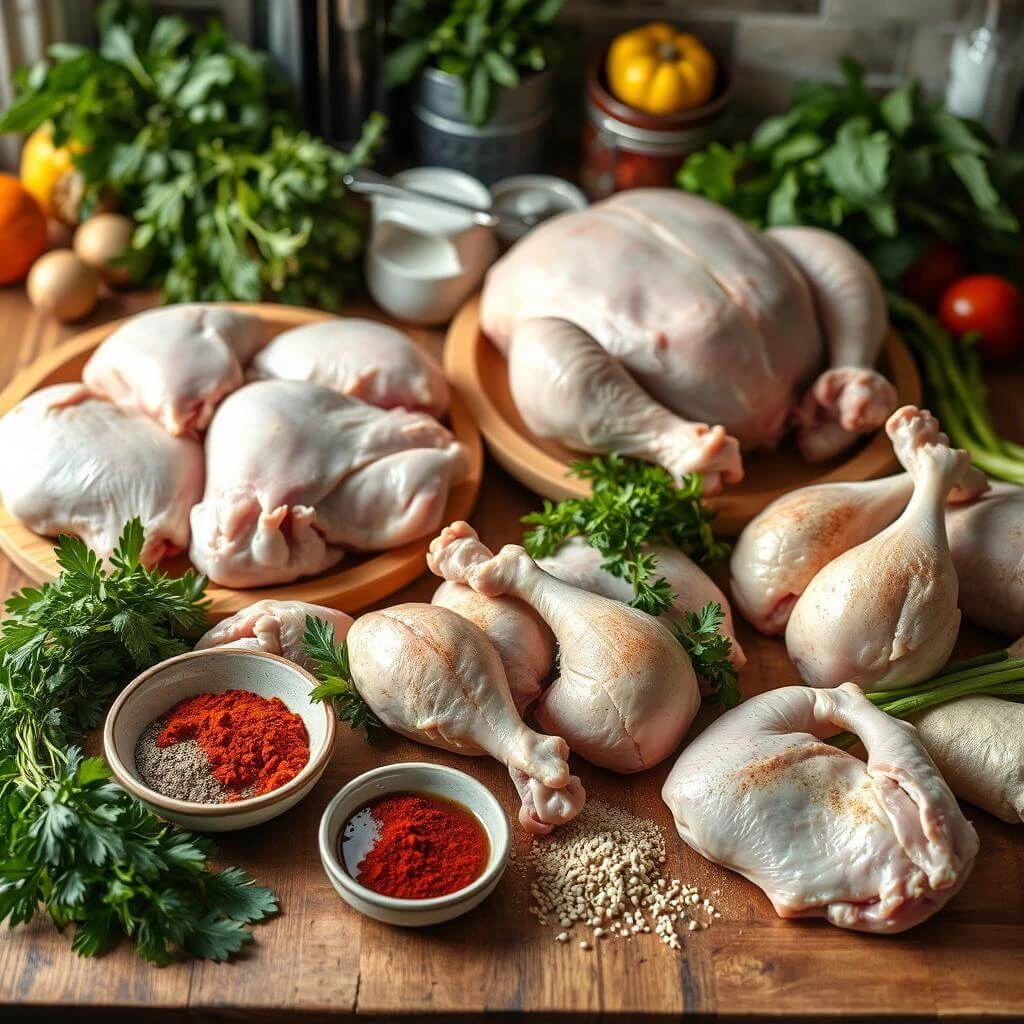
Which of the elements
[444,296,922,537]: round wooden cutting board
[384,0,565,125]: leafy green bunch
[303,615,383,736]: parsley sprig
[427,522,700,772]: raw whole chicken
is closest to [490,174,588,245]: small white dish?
[384,0,565,125]: leafy green bunch

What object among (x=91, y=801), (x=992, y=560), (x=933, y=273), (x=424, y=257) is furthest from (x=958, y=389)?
(x=91, y=801)

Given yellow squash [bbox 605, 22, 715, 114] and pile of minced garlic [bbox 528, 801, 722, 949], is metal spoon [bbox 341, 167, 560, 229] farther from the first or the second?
pile of minced garlic [bbox 528, 801, 722, 949]

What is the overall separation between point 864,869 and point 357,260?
2.15 meters

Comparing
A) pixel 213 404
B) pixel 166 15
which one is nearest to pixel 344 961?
pixel 213 404

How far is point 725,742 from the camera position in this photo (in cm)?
226

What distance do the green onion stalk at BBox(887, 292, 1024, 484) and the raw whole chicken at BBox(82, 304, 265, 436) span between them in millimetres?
1664

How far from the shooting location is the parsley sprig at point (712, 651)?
2428mm

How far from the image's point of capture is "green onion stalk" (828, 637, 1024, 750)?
7.85 ft

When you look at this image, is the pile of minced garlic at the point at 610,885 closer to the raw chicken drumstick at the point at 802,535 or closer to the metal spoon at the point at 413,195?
the raw chicken drumstick at the point at 802,535

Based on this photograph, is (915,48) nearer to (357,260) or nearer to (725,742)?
(357,260)

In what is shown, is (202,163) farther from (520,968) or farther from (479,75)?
(520,968)

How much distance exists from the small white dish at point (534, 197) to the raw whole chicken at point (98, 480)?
1.29 metres

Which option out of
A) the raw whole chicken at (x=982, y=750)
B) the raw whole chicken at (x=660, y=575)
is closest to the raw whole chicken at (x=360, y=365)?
the raw whole chicken at (x=660, y=575)

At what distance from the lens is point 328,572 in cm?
273
